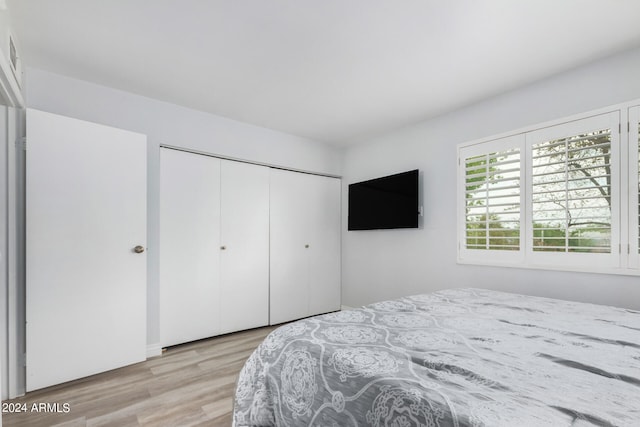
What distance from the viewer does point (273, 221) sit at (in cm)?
370

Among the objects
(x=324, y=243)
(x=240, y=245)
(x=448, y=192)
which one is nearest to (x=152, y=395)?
(x=240, y=245)

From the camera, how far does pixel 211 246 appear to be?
319 cm

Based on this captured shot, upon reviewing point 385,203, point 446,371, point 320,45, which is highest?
point 320,45

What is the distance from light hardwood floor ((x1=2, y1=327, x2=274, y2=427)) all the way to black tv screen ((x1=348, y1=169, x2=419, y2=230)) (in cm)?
201

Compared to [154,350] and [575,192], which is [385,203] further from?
[154,350]

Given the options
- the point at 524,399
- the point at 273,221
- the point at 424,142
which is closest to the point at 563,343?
the point at 524,399

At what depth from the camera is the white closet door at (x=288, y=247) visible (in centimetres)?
370

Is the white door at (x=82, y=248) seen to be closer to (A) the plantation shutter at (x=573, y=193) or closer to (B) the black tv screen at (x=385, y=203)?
(B) the black tv screen at (x=385, y=203)

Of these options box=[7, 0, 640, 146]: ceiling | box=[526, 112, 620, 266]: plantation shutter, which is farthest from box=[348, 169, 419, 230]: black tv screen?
box=[526, 112, 620, 266]: plantation shutter

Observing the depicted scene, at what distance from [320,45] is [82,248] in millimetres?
2282

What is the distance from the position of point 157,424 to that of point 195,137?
94.5 inches

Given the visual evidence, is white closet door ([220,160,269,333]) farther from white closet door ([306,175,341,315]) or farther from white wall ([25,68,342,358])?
white closet door ([306,175,341,315])

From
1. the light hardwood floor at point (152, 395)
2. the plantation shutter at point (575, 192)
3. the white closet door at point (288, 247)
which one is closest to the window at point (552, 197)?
the plantation shutter at point (575, 192)

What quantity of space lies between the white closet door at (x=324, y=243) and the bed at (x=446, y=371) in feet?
8.12
